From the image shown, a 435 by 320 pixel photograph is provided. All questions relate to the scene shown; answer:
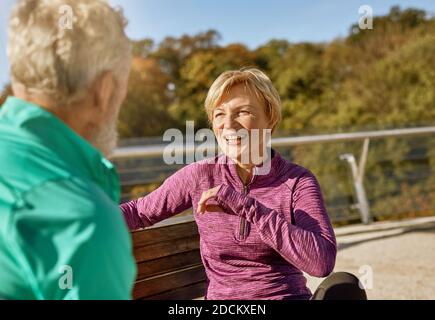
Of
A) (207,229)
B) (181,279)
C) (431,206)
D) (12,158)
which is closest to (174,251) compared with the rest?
(181,279)

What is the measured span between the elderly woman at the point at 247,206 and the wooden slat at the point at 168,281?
24cm

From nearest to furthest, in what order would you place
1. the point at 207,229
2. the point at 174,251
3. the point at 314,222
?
the point at 314,222, the point at 207,229, the point at 174,251

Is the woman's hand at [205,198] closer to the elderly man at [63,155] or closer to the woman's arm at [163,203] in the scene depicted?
the woman's arm at [163,203]

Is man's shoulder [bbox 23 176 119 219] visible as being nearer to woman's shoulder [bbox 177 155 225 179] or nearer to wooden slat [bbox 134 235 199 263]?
woman's shoulder [bbox 177 155 225 179]

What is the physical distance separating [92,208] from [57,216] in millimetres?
50

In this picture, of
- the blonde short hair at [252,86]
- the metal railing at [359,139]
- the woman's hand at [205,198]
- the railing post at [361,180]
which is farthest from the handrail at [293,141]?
the woman's hand at [205,198]

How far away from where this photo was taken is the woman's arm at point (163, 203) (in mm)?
2062

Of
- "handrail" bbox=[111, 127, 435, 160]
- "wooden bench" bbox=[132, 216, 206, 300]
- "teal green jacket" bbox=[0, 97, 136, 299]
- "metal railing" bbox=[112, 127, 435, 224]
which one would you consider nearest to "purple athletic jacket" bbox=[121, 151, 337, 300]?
"wooden bench" bbox=[132, 216, 206, 300]

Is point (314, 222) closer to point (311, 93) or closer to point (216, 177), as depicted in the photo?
point (216, 177)

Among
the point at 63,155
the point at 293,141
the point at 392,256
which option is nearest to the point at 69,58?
the point at 63,155

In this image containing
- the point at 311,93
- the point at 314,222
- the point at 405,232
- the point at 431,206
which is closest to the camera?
the point at 314,222

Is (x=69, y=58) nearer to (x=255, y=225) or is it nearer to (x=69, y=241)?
(x=69, y=241)

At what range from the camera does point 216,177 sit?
2.06 m

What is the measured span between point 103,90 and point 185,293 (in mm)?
1447
